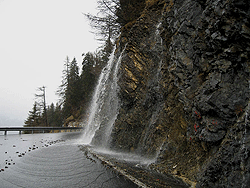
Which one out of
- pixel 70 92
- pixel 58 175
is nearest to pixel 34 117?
pixel 70 92

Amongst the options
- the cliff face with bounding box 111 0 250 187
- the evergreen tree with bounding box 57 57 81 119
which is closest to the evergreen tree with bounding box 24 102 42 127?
the evergreen tree with bounding box 57 57 81 119

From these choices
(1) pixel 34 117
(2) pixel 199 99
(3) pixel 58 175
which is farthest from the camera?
(1) pixel 34 117

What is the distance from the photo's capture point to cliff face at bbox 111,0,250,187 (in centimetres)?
346

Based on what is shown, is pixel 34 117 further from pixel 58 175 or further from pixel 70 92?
pixel 58 175

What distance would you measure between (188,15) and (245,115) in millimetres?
3758

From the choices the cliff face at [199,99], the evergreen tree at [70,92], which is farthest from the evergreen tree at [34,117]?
the cliff face at [199,99]

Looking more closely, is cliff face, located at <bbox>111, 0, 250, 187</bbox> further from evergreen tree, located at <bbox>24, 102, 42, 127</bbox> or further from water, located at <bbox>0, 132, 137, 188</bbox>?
evergreen tree, located at <bbox>24, 102, 42, 127</bbox>

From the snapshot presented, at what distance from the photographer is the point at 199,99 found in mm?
4500

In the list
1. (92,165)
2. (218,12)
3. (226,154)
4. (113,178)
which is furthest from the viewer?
(92,165)

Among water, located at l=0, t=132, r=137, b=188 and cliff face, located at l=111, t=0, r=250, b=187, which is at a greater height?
cliff face, located at l=111, t=0, r=250, b=187

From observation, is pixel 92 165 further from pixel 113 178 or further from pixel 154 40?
pixel 154 40

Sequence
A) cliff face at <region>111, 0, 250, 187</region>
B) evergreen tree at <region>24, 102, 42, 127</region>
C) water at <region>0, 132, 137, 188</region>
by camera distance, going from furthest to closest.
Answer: evergreen tree at <region>24, 102, 42, 127</region>
water at <region>0, 132, 137, 188</region>
cliff face at <region>111, 0, 250, 187</region>

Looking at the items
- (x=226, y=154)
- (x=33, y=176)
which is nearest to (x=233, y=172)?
(x=226, y=154)

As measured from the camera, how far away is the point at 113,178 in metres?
4.71
